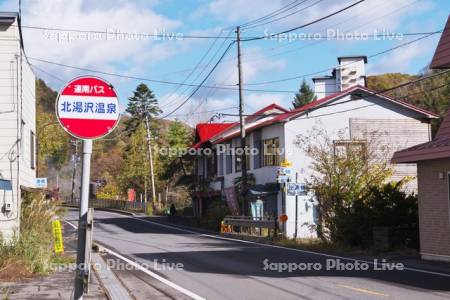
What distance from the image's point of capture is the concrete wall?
1747cm

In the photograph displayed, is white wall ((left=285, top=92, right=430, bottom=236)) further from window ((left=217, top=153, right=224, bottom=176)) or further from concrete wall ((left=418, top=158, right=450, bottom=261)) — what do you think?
concrete wall ((left=418, top=158, right=450, bottom=261))

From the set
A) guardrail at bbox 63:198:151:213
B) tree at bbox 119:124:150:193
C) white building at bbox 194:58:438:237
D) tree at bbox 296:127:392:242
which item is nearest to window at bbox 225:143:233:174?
white building at bbox 194:58:438:237

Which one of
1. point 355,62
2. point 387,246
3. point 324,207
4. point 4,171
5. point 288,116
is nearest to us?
point 4,171

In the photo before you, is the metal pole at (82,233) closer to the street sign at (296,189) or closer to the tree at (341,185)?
the tree at (341,185)

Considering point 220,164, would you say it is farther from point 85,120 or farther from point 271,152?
point 85,120

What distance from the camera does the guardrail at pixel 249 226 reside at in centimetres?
2992

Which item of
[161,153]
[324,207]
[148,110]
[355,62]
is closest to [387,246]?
[324,207]

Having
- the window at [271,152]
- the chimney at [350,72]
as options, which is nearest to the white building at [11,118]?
the window at [271,152]

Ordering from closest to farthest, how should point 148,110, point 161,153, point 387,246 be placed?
point 387,246
point 161,153
point 148,110

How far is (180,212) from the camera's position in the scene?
59031 millimetres

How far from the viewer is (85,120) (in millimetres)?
6285

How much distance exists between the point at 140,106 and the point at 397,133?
192 feet

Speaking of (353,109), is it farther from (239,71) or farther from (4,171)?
(4,171)

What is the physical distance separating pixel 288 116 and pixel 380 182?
8359 millimetres
